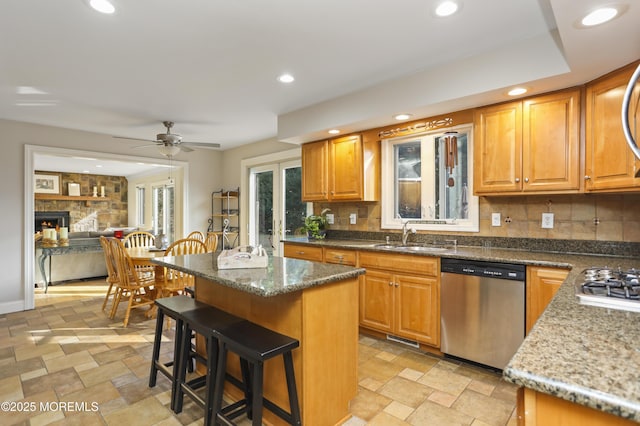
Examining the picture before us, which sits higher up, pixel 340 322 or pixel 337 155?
pixel 337 155

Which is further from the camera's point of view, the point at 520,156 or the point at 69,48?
the point at 520,156

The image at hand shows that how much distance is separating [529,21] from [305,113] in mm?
2300

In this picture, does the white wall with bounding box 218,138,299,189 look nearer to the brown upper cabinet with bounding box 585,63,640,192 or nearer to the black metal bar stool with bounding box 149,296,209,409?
the black metal bar stool with bounding box 149,296,209,409

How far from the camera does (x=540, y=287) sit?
238 cm

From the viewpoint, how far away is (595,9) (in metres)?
1.60

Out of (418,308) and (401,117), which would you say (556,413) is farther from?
(401,117)

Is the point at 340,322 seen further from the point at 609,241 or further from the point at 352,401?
the point at 609,241

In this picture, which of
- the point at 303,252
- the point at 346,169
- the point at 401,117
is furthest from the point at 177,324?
the point at 401,117

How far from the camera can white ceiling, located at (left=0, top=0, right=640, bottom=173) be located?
201cm

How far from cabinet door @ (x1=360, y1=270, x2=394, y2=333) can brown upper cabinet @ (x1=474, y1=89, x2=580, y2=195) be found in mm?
1161

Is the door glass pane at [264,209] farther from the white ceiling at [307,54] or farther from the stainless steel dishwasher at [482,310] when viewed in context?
the stainless steel dishwasher at [482,310]

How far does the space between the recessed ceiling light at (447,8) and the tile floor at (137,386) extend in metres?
2.44

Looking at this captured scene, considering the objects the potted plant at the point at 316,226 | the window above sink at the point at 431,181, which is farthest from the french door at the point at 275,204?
the window above sink at the point at 431,181

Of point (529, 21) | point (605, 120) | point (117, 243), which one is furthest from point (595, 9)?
point (117, 243)
